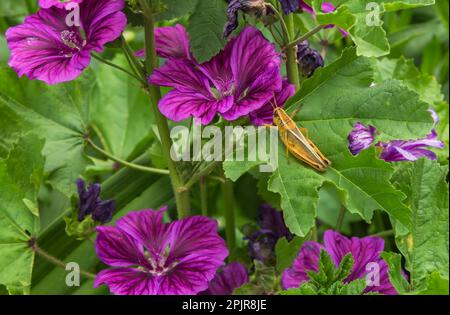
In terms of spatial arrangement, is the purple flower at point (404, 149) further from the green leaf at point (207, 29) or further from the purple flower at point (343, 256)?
the green leaf at point (207, 29)

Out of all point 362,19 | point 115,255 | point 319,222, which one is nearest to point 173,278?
point 115,255

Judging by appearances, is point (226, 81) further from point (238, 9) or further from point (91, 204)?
point (91, 204)

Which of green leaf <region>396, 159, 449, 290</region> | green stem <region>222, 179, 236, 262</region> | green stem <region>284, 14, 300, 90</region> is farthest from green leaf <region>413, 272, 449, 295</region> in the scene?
green stem <region>222, 179, 236, 262</region>

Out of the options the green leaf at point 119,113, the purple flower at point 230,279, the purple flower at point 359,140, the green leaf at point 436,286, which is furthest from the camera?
the green leaf at point 119,113

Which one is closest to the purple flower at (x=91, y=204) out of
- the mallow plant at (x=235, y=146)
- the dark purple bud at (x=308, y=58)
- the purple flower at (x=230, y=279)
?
the mallow plant at (x=235, y=146)

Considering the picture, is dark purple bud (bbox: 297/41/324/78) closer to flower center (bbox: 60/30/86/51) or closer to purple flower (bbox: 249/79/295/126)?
purple flower (bbox: 249/79/295/126)

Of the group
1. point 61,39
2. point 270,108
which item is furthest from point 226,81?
point 61,39
